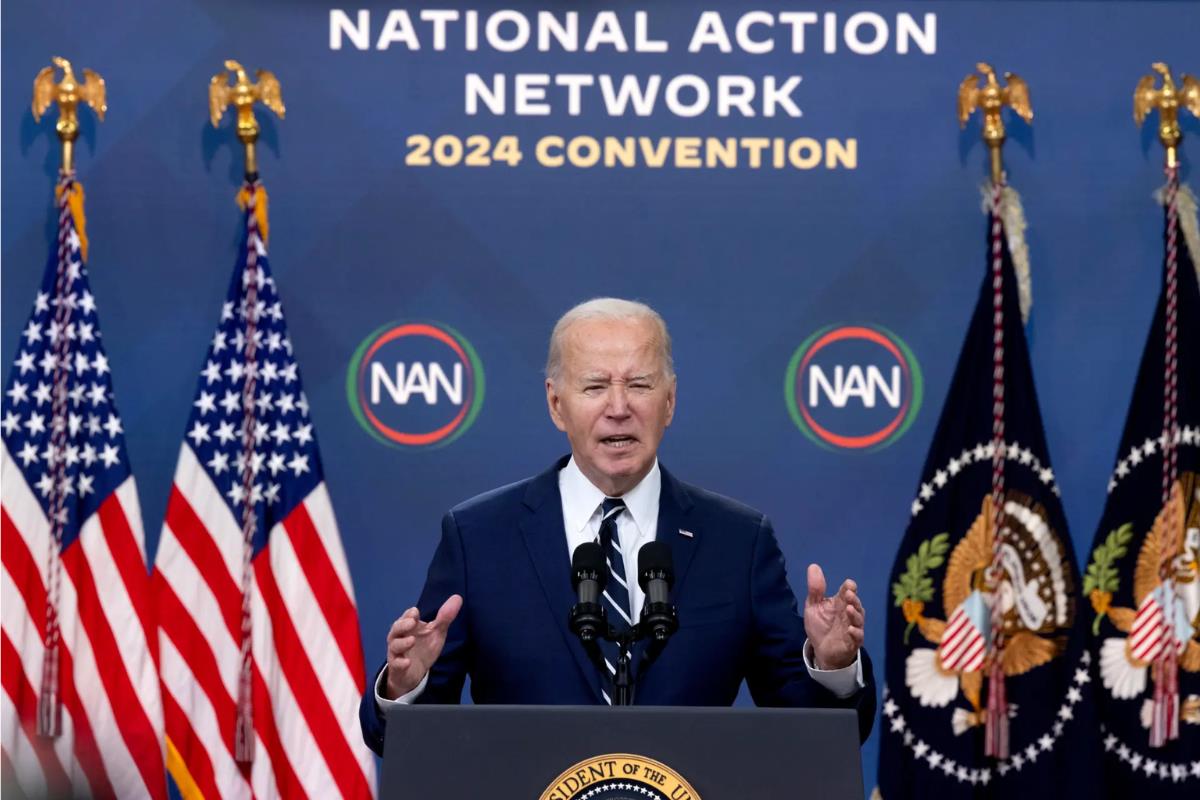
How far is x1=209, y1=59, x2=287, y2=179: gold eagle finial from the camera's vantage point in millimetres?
5094

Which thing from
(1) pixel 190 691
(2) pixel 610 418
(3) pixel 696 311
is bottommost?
(1) pixel 190 691

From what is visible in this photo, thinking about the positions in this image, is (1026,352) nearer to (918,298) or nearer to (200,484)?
(918,298)

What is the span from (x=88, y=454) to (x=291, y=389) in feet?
2.18

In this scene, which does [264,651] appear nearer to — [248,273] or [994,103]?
[248,273]

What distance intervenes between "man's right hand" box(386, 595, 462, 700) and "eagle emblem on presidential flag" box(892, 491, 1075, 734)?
2830mm

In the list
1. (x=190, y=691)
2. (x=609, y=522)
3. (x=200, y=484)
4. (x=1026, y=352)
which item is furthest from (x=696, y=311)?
(x=609, y=522)

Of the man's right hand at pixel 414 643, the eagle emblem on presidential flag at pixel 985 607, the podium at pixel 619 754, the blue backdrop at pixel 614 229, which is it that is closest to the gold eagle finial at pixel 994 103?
the blue backdrop at pixel 614 229

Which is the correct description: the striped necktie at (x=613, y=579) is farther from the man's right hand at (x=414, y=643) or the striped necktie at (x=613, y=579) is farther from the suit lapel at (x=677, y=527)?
the man's right hand at (x=414, y=643)

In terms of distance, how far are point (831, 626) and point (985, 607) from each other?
2665 millimetres

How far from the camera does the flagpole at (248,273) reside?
16.4ft

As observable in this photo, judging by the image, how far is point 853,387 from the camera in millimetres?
5262

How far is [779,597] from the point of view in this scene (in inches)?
117

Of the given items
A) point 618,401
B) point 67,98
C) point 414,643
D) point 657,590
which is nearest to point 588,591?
point 657,590

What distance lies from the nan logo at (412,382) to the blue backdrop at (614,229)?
2 cm
